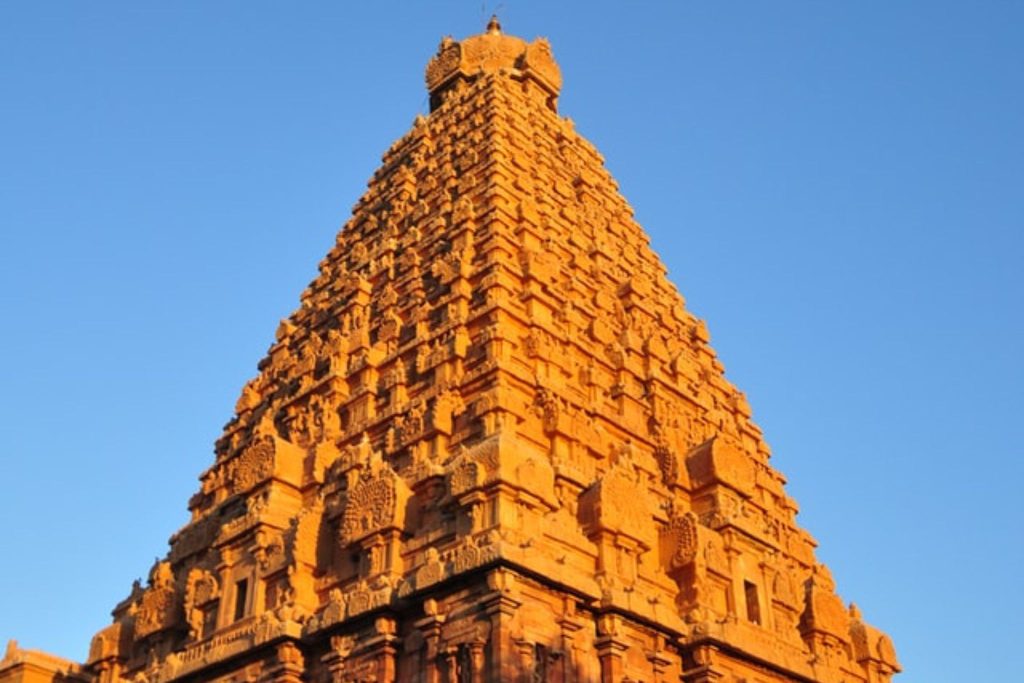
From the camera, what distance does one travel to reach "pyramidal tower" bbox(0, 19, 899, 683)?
22859 millimetres

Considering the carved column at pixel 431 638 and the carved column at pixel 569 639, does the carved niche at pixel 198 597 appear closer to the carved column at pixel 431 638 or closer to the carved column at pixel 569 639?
the carved column at pixel 431 638

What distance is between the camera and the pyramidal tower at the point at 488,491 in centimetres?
2286

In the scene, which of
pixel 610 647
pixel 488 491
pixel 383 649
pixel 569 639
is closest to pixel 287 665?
pixel 383 649

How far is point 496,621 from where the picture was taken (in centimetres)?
2106

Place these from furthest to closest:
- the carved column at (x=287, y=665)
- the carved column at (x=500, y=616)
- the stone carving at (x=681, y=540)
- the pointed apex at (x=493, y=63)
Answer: the pointed apex at (x=493, y=63) < the stone carving at (x=681, y=540) < the carved column at (x=287, y=665) < the carved column at (x=500, y=616)

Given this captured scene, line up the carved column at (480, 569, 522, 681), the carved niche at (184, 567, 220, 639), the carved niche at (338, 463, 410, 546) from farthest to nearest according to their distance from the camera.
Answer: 1. the carved niche at (184, 567, 220, 639)
2. the carved niche at (338, 463, 410, 546)
3. the carved column at (480, 569, 522, 681)

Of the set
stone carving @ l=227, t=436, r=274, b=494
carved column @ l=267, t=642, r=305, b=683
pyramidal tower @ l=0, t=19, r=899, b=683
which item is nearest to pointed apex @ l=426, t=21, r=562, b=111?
pyramidal tower @ l=0, t=19, r=899, b=683

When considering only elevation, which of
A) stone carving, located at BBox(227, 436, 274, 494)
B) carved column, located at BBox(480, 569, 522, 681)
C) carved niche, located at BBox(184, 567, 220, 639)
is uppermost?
stone carving, located at BBox(227, 436, 274, 494)

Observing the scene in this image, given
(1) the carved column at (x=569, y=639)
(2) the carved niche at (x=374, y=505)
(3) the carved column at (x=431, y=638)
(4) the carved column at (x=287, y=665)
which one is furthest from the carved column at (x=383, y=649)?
(1) the carved column at (x=569, y=639)

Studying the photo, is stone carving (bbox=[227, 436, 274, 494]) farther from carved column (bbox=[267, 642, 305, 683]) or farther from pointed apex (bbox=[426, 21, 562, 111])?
pointed apex (bbox=[426, 21, 562, 111])

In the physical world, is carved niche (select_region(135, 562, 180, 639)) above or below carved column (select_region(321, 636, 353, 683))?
above

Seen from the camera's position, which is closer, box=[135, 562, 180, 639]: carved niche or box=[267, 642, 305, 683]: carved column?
box=[267, 642, 305, 683]: carved column

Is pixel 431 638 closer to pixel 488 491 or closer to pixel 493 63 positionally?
pixel 488 491

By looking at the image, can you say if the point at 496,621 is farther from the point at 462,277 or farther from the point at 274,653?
the point at 462,277
